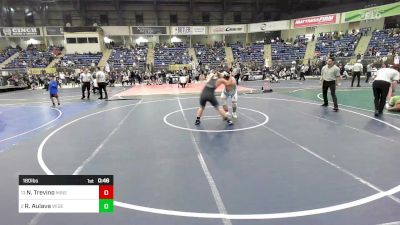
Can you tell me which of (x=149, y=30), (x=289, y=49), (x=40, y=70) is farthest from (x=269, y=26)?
(x=40, y=70)

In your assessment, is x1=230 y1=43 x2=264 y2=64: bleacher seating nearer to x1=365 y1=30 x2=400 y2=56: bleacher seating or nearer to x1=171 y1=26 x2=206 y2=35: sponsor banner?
x1=171 y1=26 x2=206 y2=35: sponsor banner

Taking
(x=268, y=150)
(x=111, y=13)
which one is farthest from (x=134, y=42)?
(x=268, y=150)

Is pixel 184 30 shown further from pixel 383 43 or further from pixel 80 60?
pixel 383 43

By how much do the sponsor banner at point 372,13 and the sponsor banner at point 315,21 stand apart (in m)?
A: 1.15

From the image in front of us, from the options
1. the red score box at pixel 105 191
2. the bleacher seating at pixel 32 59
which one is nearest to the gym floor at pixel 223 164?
the red score box at pixel 105 191

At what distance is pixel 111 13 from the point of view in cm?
4584

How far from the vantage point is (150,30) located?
44.9 meters

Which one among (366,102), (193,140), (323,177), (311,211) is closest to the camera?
(311,211)

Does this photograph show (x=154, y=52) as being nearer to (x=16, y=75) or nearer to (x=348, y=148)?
(x=16, y=75)

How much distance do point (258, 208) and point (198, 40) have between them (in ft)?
150

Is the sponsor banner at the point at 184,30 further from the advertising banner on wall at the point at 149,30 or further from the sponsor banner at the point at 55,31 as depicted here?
the sponsor banner at the point at 55,31

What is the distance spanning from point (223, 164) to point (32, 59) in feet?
133

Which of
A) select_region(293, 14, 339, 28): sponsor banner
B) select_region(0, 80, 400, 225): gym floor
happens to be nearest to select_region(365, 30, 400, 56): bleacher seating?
select_region(293, 14, 339, 28): sponsor banner

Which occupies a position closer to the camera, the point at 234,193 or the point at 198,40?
the point at 234,193
